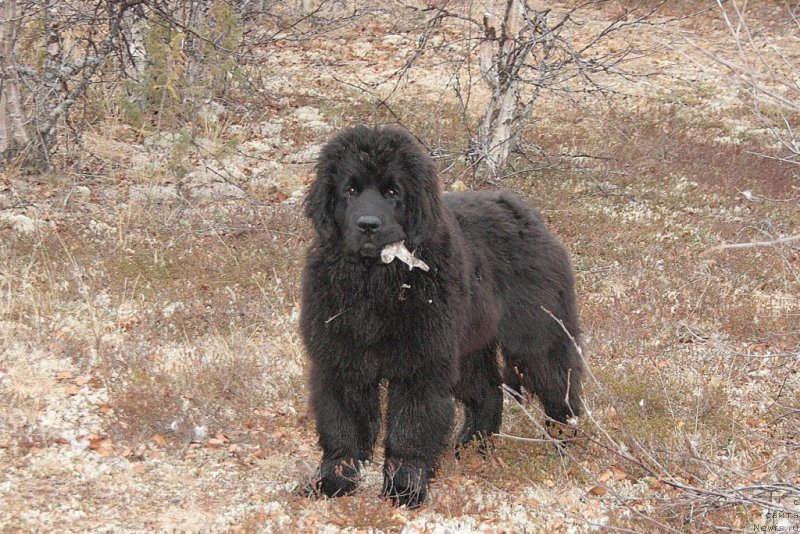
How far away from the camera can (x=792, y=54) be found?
805 inches

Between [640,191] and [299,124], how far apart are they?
19.2ft

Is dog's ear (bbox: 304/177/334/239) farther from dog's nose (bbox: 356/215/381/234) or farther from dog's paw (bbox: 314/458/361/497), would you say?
dog's paw (bbox: 314/458/361/497)

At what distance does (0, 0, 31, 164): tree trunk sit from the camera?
10195mm

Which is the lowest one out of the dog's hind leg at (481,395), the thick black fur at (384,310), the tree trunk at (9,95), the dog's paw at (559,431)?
the dog's paw at (559,431)

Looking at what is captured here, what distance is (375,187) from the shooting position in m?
4.90

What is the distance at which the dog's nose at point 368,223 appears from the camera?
4.65 meters

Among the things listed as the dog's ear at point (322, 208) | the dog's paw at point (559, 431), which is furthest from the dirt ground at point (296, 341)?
the dog's ear at point (322, 208)

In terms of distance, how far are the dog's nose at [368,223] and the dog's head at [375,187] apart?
10 cm

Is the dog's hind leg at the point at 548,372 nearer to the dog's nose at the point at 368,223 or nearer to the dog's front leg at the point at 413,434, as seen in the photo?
the dog's front leg at the point at 413,434

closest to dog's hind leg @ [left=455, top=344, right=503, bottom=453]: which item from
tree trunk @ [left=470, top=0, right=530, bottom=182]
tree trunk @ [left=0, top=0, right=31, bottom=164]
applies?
tree trunk @ [left=470, top=0, right=530, bottom=182]

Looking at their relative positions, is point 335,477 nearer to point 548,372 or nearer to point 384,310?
point 384,310

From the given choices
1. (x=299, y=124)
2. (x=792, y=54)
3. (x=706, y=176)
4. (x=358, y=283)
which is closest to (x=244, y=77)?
(x=299, y=124)

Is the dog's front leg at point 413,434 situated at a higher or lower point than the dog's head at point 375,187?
lower

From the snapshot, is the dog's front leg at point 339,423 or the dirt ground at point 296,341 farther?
the dog's front leg at point 339,423
